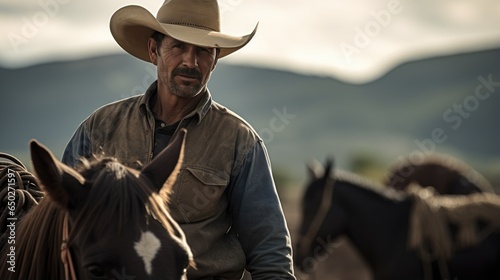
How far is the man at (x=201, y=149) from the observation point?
143 inches

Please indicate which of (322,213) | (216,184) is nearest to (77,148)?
(216,184)

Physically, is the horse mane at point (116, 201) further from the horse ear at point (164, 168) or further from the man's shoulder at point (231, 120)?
the man's shoulder at point (231, 120)

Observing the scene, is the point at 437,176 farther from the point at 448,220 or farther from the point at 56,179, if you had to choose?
the point at 56,179

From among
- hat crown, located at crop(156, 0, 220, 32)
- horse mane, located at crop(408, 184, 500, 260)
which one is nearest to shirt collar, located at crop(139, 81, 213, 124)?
hat crown, located at crop(156, 0, 220, 32)

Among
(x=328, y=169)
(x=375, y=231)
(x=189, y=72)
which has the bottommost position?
(x=375, y=231)

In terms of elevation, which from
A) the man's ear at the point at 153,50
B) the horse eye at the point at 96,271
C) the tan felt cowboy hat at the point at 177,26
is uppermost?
the tan felt cowboy hat at the point at 177,26

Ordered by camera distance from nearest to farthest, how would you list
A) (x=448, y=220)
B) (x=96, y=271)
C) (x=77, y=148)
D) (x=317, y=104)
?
1. (x=96, y=271)
2. (x=77, y=148)
3. (x=448, y=220)
4. (x=317, y=104)

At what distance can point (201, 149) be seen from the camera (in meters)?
3.71

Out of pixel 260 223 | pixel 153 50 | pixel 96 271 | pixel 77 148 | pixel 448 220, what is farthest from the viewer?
pixel 448 220

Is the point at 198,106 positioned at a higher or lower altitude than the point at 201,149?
higher

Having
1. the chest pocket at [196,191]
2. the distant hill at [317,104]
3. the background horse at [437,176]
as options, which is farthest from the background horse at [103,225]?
the distant hill at [317,104]

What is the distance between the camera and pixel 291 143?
100m

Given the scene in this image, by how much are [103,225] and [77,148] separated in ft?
3.98

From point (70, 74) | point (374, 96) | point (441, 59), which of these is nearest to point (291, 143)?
point (374, 96)
